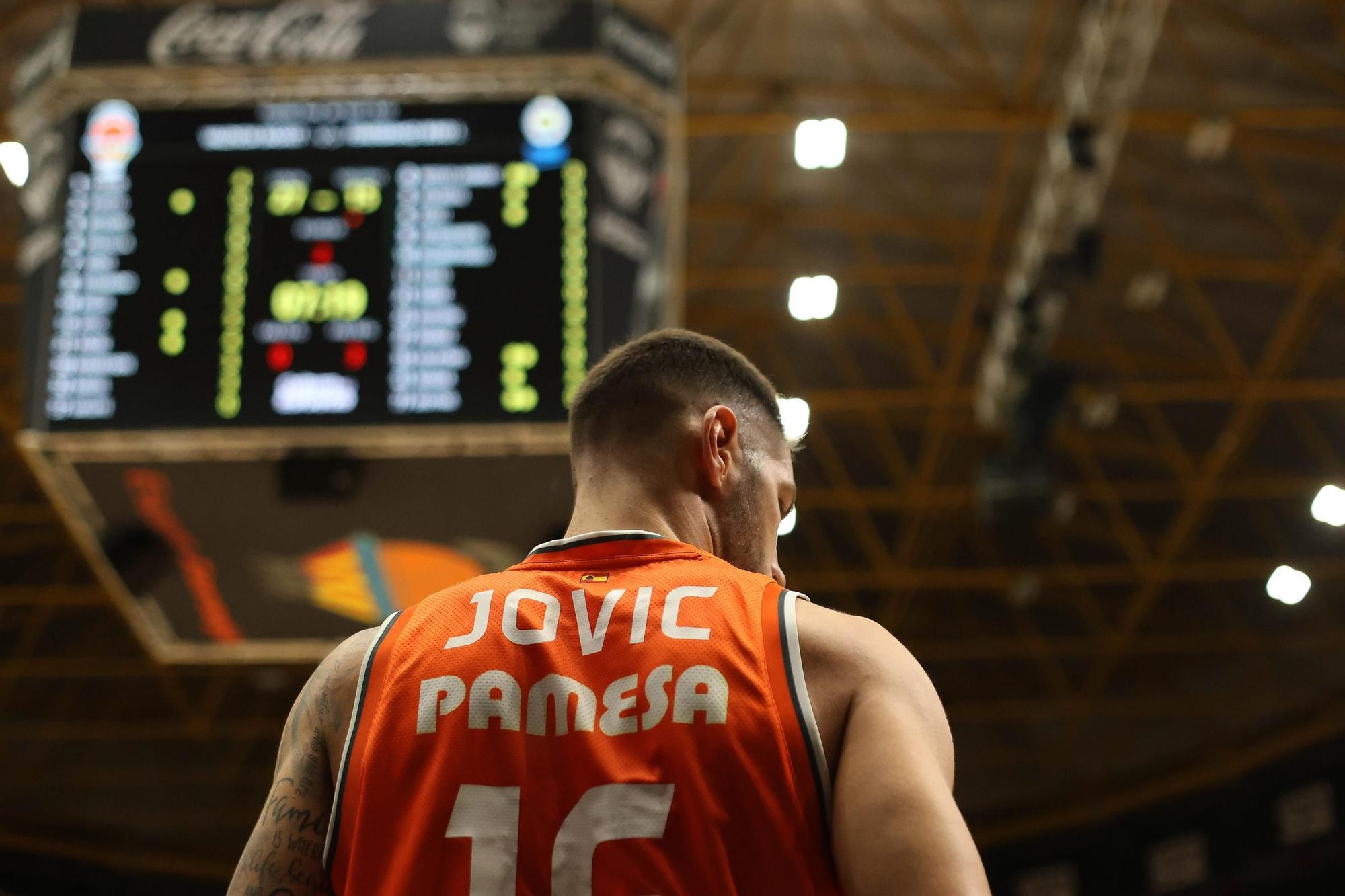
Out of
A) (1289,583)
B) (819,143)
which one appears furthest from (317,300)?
(1289,583)

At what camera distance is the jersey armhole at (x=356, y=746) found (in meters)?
2.00

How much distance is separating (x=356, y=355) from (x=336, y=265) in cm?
40

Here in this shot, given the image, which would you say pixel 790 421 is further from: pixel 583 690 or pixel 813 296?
pixel 813 296

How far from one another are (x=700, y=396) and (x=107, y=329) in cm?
355

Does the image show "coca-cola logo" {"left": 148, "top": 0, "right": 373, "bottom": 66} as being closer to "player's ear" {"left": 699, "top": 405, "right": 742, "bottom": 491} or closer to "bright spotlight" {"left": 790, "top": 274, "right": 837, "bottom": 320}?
"player's ear" {"left": 699, "top": 405, "right": 742, "bottom": 491}

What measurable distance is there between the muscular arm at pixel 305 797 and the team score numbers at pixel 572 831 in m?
0.29

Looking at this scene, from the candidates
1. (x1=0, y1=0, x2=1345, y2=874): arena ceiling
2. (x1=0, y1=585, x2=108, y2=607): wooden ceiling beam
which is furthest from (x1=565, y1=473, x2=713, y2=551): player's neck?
(x1=0, y1=585, x2=108, y2=607): wooden ceiling beam

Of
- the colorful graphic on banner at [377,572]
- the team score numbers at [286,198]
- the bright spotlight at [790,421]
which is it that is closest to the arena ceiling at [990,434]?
the team score numbers at [286,198]

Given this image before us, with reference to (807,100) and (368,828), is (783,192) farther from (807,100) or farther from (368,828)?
(368,828)

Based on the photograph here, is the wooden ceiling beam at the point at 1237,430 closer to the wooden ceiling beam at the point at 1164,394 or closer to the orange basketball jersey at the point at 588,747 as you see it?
the wooden ceiling beam at the point at 1164,394

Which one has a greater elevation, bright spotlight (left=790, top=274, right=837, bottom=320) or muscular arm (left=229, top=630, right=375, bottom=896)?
bright spotlight (left=790, top=274, right=837, bottom=320)

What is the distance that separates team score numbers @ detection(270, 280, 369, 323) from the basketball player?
3.21 metres

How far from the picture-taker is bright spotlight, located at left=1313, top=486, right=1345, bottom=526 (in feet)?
42.0

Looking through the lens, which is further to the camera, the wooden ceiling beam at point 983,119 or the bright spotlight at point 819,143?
the wooden ceiling beam at point 983,119
